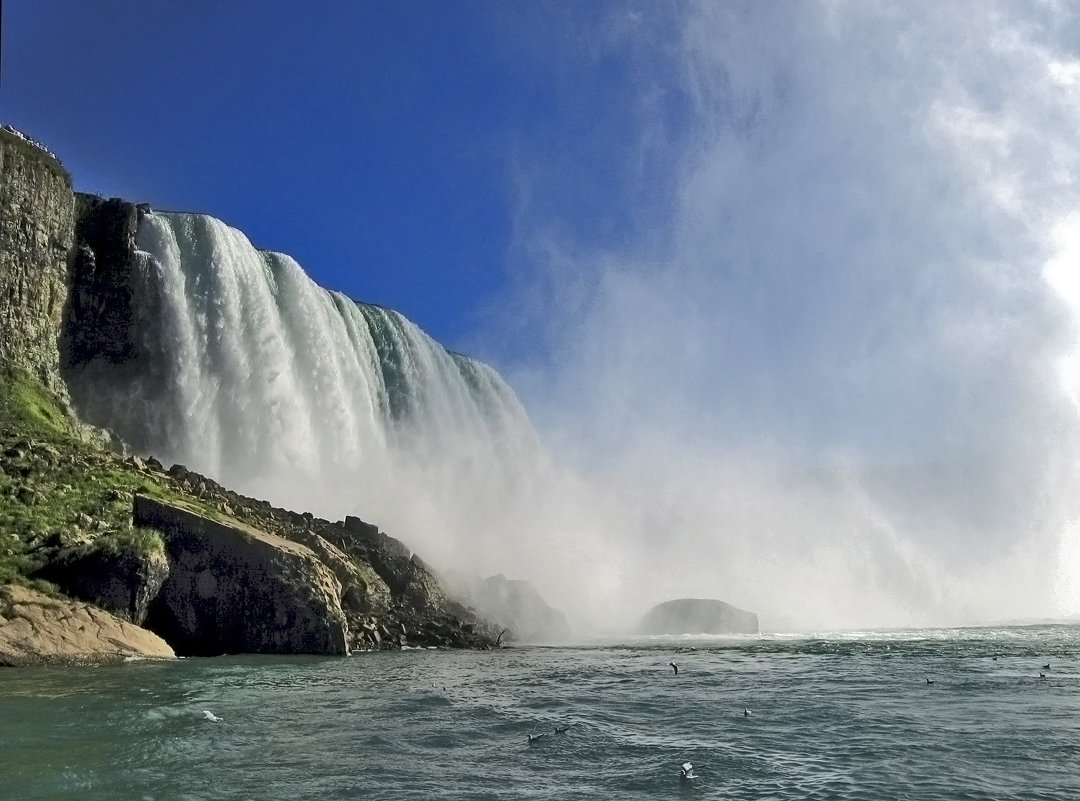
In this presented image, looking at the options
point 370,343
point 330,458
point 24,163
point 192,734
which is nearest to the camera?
point 192,734

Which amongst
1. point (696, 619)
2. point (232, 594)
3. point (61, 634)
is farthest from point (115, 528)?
point (696, 619)

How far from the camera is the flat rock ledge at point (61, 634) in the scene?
20.0 metres

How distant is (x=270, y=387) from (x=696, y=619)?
26697mm

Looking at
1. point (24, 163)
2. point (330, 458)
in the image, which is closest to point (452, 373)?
point (330, 458)

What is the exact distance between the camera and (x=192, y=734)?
13.0 metres

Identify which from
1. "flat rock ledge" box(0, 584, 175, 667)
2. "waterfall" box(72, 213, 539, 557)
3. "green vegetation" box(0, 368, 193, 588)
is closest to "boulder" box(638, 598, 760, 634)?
"waterfall" box(72, 213, 539, 557)

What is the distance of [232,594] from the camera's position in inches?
988

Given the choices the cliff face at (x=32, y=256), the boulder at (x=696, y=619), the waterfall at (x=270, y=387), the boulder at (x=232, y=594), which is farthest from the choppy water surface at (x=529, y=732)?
the boulder at (x=696, y=619)

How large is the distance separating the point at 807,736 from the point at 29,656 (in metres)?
17.2

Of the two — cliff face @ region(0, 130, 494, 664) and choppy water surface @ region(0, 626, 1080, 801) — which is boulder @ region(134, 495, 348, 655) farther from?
choppy water surface @ region(0, 626, 1080, 801)

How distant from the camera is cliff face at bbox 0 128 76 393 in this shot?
1431 inches

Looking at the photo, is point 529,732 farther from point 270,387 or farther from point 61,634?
point 270,387

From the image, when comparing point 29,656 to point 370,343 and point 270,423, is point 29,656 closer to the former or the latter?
point 270,423

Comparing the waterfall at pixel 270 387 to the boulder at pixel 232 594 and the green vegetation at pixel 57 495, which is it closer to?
the green vegetation at pixel 57 495
